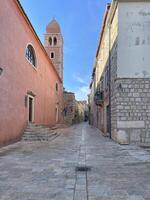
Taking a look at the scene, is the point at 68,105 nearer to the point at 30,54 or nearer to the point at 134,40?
the point at 30,54

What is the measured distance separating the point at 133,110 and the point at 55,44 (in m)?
36.3

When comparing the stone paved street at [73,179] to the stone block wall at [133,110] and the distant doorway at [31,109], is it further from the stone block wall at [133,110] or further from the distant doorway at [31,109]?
the distant doorway at [31,109]

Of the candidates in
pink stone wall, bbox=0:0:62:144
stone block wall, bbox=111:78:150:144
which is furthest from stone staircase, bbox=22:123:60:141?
stone block wall, bbox=111:78:150:144

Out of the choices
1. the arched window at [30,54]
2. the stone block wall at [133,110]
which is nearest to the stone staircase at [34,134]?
the arched window at [30,54]

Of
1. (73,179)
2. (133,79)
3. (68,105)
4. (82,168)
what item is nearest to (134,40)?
(133,79)

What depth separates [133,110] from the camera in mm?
13328

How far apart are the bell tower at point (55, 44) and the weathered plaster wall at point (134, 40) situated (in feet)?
109

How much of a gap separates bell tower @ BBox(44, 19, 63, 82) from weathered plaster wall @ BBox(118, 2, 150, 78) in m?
33.3

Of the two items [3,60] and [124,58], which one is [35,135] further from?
[124,58]

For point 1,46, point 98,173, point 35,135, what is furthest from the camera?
point 35,135

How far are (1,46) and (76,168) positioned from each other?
656 centimetres

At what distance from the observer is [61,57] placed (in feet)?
159

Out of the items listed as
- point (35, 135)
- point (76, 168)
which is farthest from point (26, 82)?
point (76, 168)

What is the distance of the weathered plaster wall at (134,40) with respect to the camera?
13336 mm
